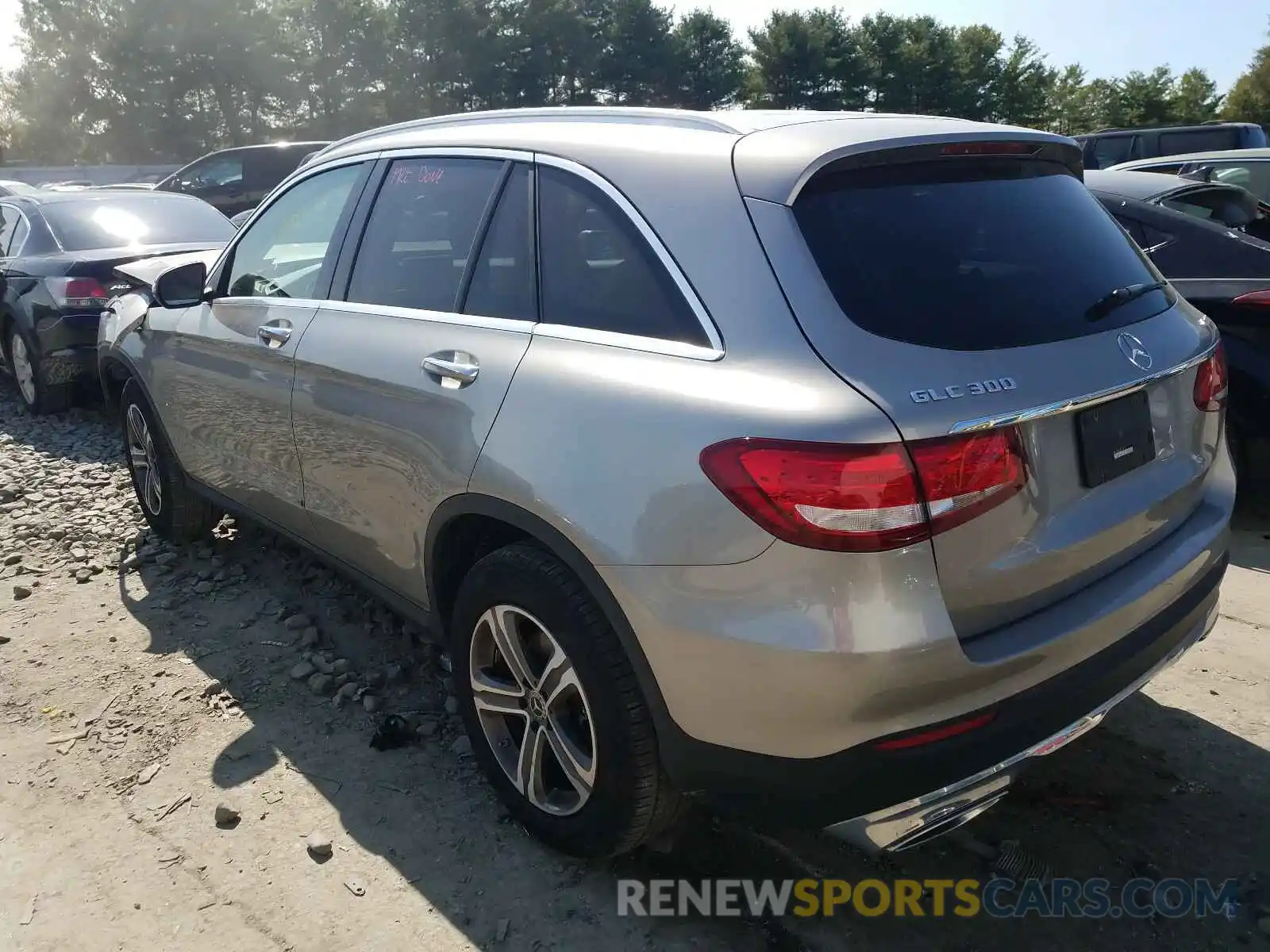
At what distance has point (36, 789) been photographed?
311cm

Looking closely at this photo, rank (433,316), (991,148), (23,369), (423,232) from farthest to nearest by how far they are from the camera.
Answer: (23,369) < (423,232) < (433,316) < (991,148)

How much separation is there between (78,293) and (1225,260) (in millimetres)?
7069

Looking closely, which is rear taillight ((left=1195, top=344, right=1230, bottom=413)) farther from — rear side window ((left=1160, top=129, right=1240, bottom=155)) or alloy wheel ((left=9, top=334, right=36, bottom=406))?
rear side window ((left=1160, top=129, right=1240, bottom=155))

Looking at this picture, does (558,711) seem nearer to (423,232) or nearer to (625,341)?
(625,341)

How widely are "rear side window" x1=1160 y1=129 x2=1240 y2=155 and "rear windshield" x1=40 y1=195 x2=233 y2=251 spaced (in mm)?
14501

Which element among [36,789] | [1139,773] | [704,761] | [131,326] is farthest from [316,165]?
[1139,773]

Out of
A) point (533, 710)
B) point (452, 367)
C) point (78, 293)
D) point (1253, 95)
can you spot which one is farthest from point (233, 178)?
point (1253, 95)

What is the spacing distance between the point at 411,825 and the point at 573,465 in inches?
49.9

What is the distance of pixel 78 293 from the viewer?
710 cm

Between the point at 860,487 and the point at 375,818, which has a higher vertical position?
the point at 860,487

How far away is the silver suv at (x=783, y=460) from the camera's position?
1.93 metres

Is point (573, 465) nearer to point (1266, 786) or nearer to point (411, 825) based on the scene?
point (411, 825)

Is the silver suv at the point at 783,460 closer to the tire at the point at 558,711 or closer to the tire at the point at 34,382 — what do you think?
the tire at the point at 558,711

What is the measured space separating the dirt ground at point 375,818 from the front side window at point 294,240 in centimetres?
134
